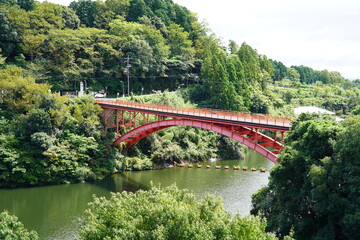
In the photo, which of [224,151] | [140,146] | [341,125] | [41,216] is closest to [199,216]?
[341,125]

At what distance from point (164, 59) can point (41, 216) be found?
36668mm

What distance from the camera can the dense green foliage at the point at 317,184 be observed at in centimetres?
1628

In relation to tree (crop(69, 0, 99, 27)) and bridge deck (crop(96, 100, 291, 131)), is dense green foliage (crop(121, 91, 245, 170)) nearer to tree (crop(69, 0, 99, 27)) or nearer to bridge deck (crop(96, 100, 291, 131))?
bridge deck (crop(96, 100, 291, 131))

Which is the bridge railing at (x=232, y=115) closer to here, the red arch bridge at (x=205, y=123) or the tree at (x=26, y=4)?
the red arch bridge at (x=205, y=123)

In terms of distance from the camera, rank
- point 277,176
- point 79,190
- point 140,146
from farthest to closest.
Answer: point 140,146
point 79,190
point 277,176

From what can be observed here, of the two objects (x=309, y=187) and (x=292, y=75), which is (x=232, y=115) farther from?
(x=292, y=75)

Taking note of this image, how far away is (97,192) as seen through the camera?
101 feet

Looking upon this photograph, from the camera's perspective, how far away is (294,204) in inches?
717

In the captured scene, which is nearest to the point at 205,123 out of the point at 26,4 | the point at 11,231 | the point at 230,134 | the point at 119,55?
the point at 230,134

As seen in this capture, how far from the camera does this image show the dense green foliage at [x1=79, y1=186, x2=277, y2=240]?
12.9 metres

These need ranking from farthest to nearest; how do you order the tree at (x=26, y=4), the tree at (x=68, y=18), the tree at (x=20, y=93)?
the tree at (x=68, y=18) → the tree at (x=26, y=4) → the tree at (x=20, y=93)

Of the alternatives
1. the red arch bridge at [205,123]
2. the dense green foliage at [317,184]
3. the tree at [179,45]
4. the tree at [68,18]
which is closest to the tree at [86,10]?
the tree at [68,18]

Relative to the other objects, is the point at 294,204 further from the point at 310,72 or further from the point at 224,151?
the point at 310,72

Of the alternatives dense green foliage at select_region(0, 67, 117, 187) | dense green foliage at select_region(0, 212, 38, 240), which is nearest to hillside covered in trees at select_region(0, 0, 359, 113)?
dense green foliage at select_region(0, 67, 117, 187)
